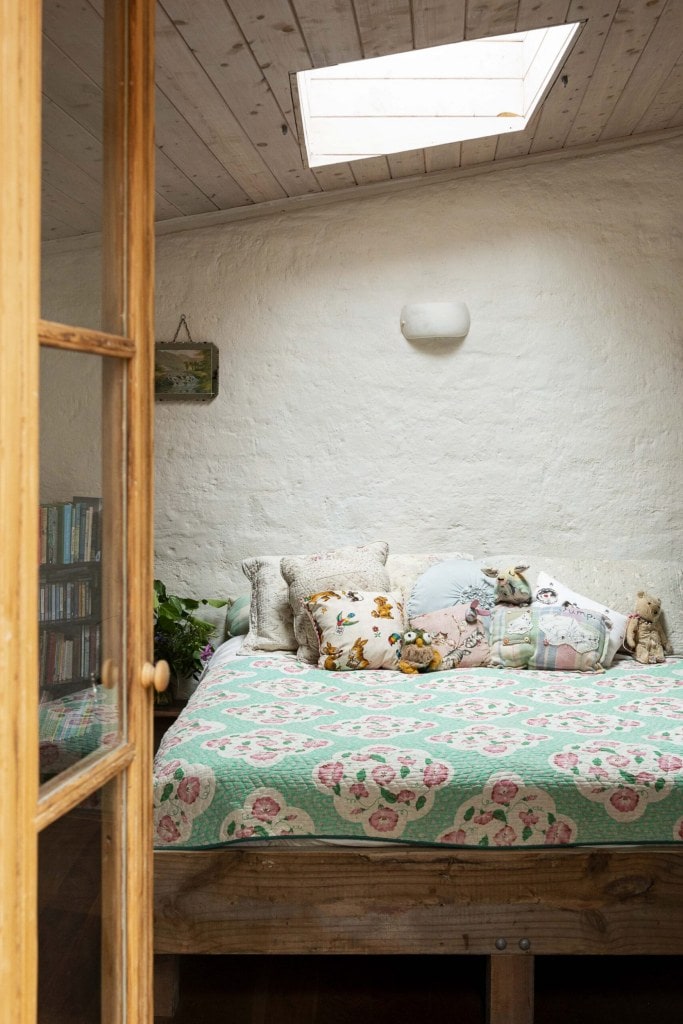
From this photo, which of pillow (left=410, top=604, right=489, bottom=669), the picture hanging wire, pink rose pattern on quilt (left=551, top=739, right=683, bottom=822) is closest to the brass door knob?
pink rose pattern on quilt (left=551, top=739, right=683, bottom=822)

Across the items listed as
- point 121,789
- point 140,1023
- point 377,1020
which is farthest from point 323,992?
point 121,789

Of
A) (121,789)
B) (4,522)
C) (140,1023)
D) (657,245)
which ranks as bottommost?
(140,1023)

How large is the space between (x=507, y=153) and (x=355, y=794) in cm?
307

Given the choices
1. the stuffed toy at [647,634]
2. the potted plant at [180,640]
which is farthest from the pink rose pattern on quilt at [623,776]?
the potted plant at [180,640]

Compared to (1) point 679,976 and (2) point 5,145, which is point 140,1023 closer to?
(2) point 5,145

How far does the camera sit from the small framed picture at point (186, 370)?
4516 mm

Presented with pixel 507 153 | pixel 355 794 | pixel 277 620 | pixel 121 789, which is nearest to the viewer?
pixel 121 789

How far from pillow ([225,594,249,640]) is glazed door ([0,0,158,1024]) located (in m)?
2.75

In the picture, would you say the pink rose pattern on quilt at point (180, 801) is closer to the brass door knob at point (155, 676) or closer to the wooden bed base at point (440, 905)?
the wooden bed base at point (440, 905)

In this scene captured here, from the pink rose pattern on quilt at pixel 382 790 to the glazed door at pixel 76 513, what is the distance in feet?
3.19

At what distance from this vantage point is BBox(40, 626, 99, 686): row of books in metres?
1.14

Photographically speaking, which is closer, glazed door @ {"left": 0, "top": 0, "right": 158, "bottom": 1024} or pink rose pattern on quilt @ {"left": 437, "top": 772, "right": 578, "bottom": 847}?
glazed door @ {"left": 0, "top": 0, "right": 158, "bottom": 1024}

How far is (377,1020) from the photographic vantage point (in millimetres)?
2412

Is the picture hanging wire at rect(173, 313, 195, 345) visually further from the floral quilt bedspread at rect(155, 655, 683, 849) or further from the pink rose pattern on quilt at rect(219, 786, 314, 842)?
the pink rose pattern on quilt at rect(219, 786, 314, 842)
